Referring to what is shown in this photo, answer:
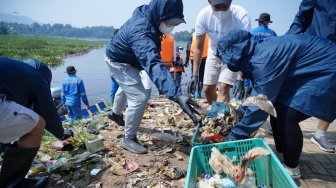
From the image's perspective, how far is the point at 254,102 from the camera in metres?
1.97

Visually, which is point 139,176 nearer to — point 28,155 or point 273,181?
point 28,155

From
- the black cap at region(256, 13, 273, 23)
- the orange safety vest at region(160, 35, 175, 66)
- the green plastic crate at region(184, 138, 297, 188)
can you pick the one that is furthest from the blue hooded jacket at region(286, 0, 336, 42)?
the orange safety vest at region(160, 35, 175, 66)

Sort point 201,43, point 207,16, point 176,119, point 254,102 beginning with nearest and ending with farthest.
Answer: point 254,102 → point 207,16 → point 201,43 → point 176,119

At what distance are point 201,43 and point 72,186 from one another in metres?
2.74

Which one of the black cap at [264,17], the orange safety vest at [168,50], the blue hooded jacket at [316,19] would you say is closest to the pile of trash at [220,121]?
the blue hooded jacket at [316,19]

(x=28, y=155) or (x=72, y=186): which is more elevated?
(x=28, y=155)

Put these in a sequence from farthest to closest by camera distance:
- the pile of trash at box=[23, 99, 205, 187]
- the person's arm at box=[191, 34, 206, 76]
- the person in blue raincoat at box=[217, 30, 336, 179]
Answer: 1. the person's arm at box=[191, 34, 206, 76]
2. the pile of trash at box=[23, 99, 205, 187]
3. the person in blue raincoat at box=[217, 30, 336, 179]

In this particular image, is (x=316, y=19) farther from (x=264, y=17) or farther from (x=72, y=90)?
(x=72, y=90)

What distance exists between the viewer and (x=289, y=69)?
2.19m

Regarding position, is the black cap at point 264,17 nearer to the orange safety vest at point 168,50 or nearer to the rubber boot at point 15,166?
the orange safety vest at point 168,50

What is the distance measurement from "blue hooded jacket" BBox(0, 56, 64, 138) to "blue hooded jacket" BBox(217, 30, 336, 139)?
1.78 metres

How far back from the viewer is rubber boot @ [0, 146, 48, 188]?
6.95 ft

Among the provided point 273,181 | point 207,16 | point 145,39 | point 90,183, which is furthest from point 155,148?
point 207,16

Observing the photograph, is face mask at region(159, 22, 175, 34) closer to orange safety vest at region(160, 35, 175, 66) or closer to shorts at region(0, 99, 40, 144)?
shorts at region(0, 99, 40, 144)
